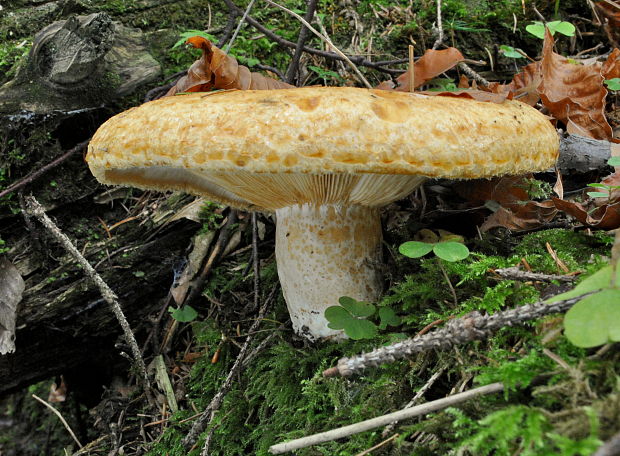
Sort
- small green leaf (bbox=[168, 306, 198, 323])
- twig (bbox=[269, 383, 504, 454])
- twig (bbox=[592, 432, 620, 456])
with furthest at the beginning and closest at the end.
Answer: small green leaf (bbox=[168, 306, 198, 323]), twig (bbox=[269, 383, 504, 454]), twig (bbox=[592, 432, 620, 456])

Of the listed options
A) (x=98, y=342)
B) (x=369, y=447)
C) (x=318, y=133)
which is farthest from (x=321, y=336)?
(x=98, y=342)

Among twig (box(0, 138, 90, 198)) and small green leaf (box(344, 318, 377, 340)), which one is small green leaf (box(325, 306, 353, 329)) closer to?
small green leaf (box(344, 318, 377, 340))

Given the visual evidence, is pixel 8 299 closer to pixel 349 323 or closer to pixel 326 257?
pixel 326 257

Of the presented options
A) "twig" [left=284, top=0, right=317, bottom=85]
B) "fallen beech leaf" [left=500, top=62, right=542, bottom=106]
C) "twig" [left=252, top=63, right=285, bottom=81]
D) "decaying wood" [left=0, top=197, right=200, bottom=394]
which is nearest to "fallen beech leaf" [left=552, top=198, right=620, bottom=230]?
"fallen beech leaf" [left=500, top=62, right=542, bottom=106]

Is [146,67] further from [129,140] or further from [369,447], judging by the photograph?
[369,447]

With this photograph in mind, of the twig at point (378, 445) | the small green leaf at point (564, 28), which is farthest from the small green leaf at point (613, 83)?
the twig at point (378, 445)
